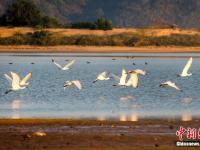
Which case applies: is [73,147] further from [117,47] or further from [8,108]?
[117,47]

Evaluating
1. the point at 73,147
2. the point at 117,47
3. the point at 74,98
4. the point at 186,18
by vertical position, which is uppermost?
the point at 186,18

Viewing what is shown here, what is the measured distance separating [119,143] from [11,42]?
67314 mm

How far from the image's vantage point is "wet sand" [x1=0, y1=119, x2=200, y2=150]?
16.9 m

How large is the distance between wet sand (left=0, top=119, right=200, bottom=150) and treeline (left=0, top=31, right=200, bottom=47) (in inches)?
2446

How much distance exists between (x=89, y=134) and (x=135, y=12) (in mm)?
169600

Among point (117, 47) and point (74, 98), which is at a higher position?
point (117, 47)

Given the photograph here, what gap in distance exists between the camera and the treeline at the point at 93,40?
8388 centimetres

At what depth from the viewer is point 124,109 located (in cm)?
2486

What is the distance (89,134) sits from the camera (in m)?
18.5

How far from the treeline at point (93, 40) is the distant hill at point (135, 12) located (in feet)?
287

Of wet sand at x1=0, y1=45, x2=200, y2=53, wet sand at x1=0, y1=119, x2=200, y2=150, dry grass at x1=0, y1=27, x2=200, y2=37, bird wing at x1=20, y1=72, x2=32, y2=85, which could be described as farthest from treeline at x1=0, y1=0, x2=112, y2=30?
wet sand at x1=0, y1=119, x2=200, y2=150

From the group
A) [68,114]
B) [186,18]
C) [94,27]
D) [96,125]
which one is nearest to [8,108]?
[68,114]

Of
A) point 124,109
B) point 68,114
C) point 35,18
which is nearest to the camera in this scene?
point 68,114

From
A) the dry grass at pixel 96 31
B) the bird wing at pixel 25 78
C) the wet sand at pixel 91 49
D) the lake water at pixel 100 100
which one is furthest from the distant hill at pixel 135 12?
the bird wing at pixel 25 78
